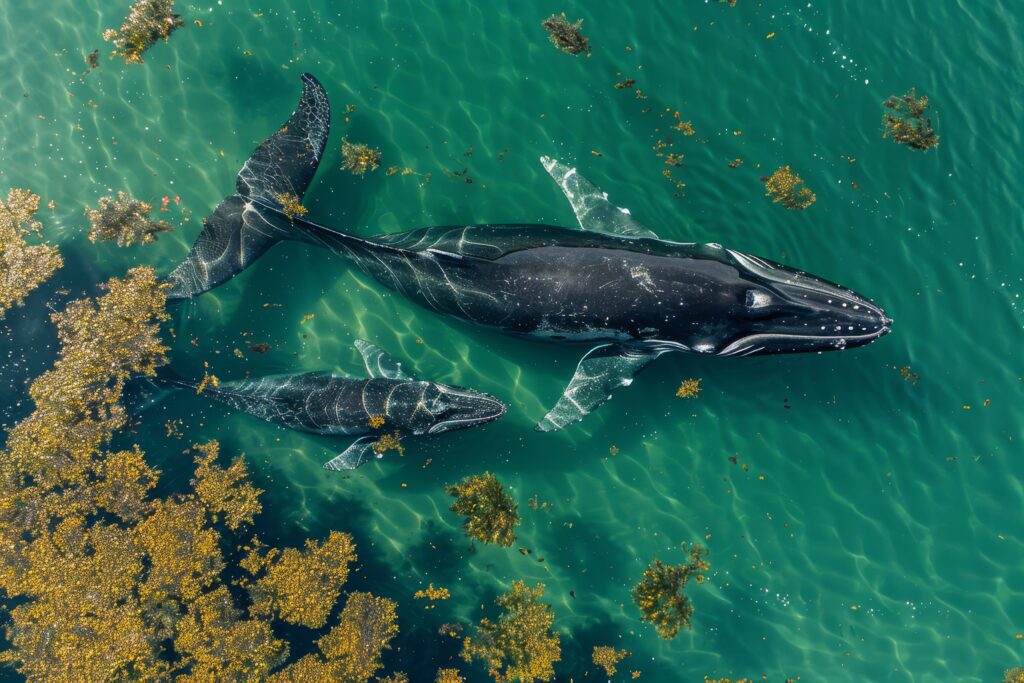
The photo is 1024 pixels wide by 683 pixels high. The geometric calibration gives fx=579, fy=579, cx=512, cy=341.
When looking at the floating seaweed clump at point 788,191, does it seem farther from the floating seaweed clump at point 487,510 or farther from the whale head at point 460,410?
the floating seaweed clump at point 487,510

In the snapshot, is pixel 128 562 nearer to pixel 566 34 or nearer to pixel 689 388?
pixel 689 388

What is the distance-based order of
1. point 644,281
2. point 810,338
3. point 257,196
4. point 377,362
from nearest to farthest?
point 644,281 → point 810,338 → point 257,196 → point 377,362

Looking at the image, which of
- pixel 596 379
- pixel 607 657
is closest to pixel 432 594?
pixel 607 657

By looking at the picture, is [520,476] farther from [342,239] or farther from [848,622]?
[848,622]

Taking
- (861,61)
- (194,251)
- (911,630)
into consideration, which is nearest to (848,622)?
(911,630)

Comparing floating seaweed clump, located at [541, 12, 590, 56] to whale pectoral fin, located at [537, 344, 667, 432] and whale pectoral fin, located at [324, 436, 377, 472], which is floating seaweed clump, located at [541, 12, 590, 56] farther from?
whale pectoral fin, located at [324, 436, 377, 472]

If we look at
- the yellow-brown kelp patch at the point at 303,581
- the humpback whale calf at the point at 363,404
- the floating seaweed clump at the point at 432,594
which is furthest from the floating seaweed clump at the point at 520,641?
the humpback whale calf at the point at 363,404

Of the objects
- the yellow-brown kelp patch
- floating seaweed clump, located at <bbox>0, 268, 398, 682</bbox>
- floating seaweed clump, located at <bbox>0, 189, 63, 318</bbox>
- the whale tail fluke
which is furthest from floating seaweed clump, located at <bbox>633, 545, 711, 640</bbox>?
floating seaweed clump, located at <bbox>0, 189, 63, 318</bbox>
